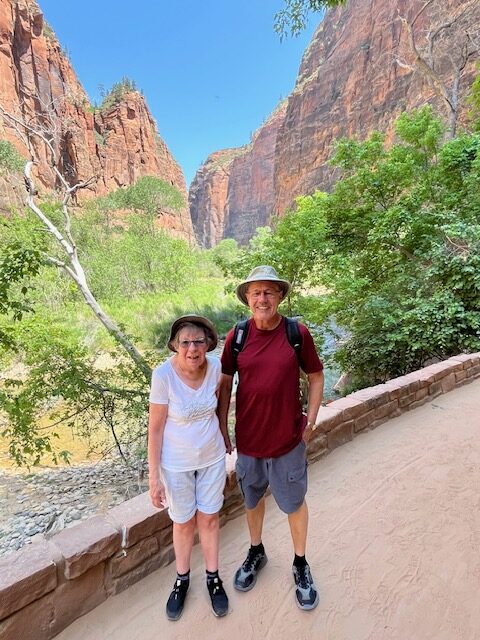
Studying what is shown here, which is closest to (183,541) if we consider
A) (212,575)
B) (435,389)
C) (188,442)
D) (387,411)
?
(212,575)

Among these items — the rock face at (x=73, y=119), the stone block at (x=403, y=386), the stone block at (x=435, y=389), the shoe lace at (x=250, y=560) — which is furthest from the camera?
the rock face at (x=73, y=119)

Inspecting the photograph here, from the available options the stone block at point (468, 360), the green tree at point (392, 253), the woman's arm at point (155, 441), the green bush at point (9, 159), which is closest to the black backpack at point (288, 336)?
the woman's arm at point (155, 441)

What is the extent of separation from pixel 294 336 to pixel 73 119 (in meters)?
37.8

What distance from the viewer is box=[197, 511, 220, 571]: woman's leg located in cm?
172

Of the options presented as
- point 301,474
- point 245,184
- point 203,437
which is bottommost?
point 301,474

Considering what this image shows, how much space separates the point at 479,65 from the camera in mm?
10688

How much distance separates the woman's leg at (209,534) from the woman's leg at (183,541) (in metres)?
0.04

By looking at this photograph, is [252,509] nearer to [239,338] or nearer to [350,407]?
[239,338]

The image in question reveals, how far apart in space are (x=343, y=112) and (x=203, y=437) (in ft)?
180

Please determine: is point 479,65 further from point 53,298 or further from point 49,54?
point 49,54

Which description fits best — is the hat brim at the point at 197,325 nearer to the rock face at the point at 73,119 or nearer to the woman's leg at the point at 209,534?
the woman's leg at the point at 209,534

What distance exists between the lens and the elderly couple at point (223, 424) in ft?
5.32

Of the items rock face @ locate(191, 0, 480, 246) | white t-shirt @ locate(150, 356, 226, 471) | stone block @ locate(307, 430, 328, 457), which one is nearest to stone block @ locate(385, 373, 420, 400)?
stone block @ locate(307, 430, 328, 457)

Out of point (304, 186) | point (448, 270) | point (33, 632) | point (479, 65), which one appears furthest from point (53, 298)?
point (304, 186)
